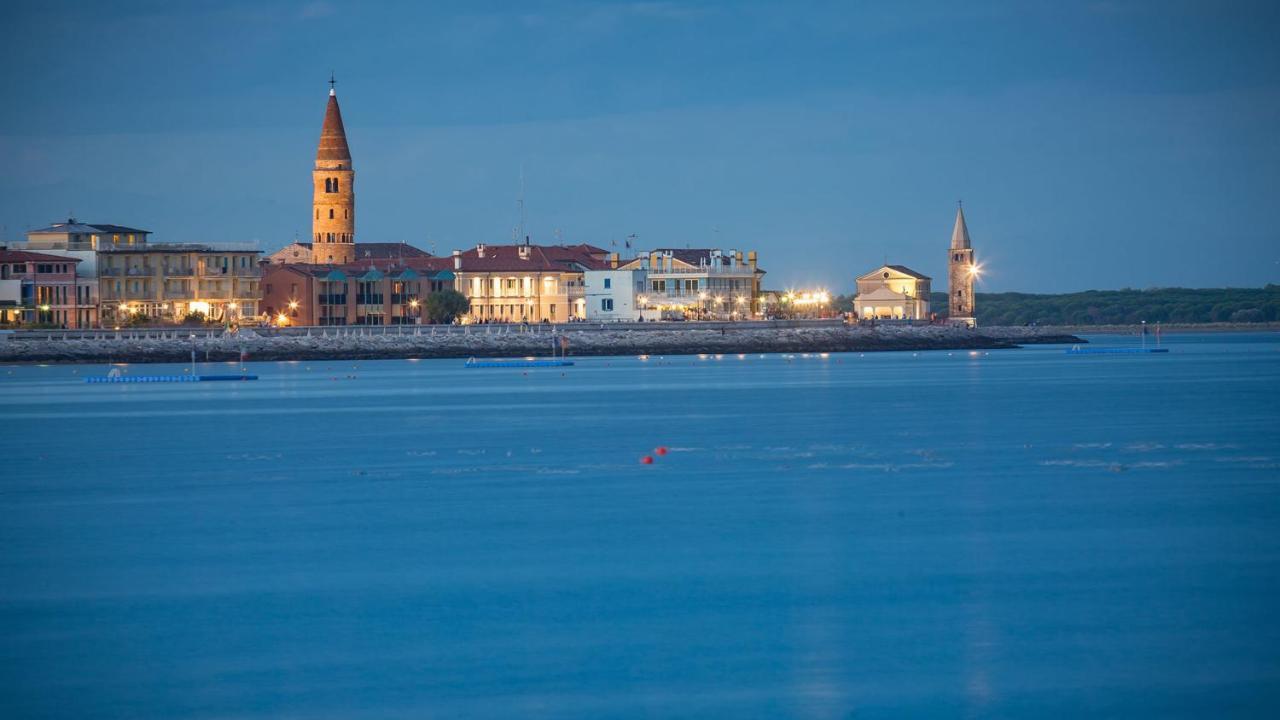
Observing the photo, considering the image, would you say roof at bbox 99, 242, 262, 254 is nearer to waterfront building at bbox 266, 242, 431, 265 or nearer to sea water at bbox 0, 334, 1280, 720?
waterfront building at bbox 266, 242, 431, 265

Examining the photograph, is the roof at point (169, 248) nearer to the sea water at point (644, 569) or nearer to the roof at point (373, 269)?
the roof at point (373, 269)

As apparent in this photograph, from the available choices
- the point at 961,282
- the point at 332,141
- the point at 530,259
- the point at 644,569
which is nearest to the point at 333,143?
the point at 332,141

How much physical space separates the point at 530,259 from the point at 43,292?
31.4 meters

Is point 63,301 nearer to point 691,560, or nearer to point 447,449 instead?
point 447,449

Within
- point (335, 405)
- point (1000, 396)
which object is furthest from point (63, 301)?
point (1000, 396)

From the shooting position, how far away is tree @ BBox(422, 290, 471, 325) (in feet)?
342

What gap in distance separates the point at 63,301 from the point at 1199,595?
280 feet

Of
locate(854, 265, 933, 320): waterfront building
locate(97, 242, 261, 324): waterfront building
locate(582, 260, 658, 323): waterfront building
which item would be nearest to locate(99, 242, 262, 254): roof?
locate(97, 242, 261, 324): waterfront building

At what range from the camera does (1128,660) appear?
50.3 feet

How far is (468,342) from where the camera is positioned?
9238 cm

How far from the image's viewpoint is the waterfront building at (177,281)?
9638 cm

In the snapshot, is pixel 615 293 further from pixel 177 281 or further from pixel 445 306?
pixel 177 281

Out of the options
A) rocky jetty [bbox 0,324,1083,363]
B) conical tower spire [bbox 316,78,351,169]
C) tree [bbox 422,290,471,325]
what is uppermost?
conical tower spire [bbox 316,78,351,169]

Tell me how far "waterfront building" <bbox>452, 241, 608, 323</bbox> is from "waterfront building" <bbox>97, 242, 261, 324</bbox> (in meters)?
14.2
